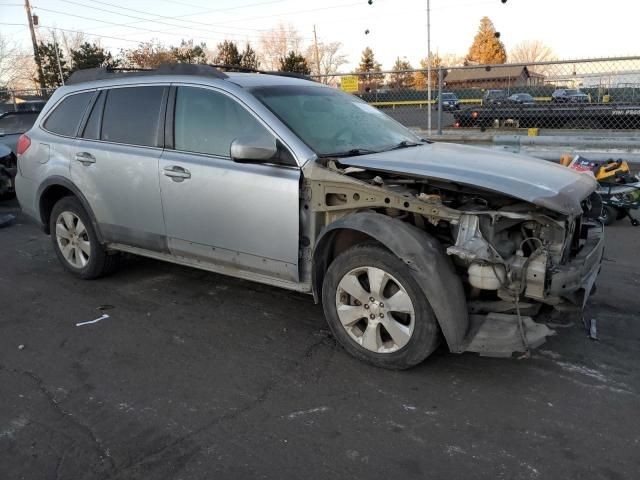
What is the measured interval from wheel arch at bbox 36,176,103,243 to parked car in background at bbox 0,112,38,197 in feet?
16.2

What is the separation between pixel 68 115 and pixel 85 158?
624mm

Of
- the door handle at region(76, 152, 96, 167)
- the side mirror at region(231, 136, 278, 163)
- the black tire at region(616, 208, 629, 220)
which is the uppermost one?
the side mirror at region(231, 136, 278, 163)

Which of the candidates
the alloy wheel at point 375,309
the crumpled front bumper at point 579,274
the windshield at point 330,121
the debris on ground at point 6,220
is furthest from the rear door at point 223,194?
the debris on ground at point 6,220

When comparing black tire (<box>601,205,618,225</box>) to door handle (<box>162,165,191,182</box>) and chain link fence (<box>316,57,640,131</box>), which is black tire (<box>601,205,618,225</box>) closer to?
chain link fence (<box>316,57,640,131</box>)

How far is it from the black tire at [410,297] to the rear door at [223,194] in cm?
38

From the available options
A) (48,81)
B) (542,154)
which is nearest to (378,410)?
(542,154)

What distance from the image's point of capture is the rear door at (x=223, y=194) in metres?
3.79

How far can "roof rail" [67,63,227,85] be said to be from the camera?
4.40 m

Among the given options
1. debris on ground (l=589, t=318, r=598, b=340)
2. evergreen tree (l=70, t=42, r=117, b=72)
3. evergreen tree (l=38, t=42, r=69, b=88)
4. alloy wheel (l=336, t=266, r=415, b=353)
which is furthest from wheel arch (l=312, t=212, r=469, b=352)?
evergreen tree (l=38, t=42, r=69, b=88)

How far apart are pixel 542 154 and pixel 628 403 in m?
7.43

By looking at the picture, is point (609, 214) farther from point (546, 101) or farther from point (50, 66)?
point (50, 66)

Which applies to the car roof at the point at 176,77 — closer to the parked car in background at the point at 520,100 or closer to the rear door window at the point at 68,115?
the rear door window at the point at 68,115

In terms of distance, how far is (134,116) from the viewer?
4.69 metres

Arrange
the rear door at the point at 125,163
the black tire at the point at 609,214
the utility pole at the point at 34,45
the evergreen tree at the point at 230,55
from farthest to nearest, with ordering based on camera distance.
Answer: the evergreen tree at the point at 230,55 < the utility pole at the point at 34,45 < the black tire at the point at 609,214 < the rear door at the point at 125,163
